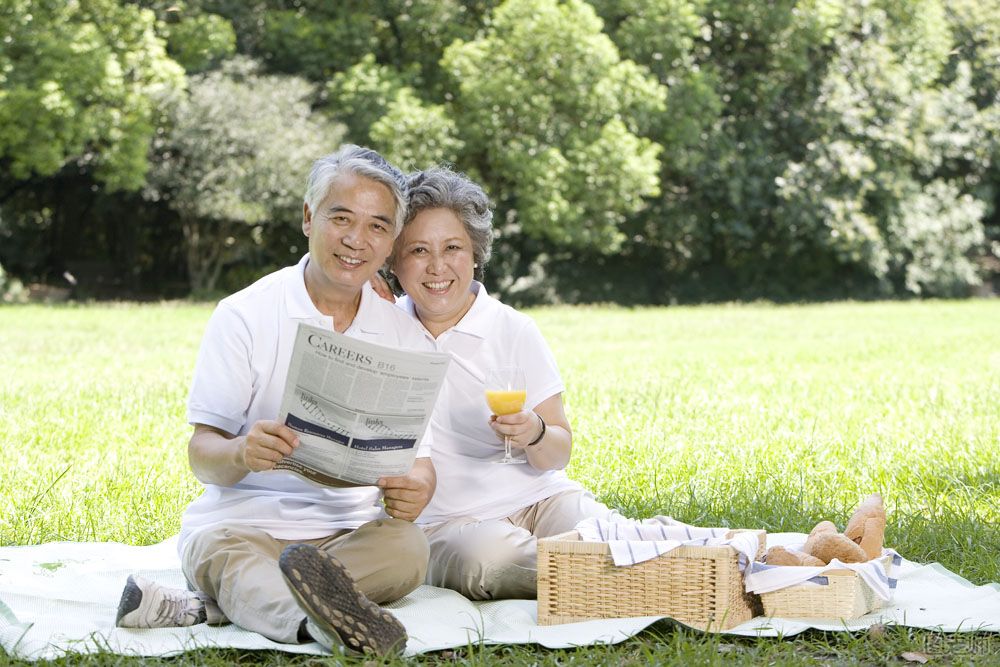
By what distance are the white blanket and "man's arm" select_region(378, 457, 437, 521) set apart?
12.7 inches

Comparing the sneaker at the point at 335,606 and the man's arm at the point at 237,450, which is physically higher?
the man's arm at the point at 237,450

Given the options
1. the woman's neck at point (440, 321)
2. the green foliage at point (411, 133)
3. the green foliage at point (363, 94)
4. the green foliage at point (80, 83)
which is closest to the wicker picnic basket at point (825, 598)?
the woman's neck at point (440, 321)

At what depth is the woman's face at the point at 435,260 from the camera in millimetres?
4023

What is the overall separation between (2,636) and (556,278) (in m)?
24.6

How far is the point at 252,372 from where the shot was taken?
12.4 feet

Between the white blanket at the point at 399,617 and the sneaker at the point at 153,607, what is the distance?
1.8 inches

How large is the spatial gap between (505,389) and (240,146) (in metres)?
20.2

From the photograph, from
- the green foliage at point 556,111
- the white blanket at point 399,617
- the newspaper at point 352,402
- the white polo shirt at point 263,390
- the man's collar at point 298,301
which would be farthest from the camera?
the green foliage at point 556,111

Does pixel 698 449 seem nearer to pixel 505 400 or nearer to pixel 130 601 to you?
pixel 505 400

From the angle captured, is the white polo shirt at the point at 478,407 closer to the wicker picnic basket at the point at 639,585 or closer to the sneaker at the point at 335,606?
the wicker picnic basket at the point at 639,585

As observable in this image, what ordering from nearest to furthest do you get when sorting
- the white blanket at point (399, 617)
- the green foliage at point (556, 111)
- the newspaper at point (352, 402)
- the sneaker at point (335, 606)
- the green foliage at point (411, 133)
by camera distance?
1. the sneaker at point (335, 606)
2. the newspaper at point (352, 402)
3. the white blanket at point (399, 617)
4. the green foliage at point (411, 133)
5. the green foliage at point (556, 111)

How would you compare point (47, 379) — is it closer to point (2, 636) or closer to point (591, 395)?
point (591, 395)

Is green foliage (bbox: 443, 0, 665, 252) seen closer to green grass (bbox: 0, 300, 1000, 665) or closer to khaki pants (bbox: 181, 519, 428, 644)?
green grass (bbox: 0, 300, 1000, 665)

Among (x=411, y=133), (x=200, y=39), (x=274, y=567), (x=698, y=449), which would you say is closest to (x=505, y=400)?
(x=274, y=567)
